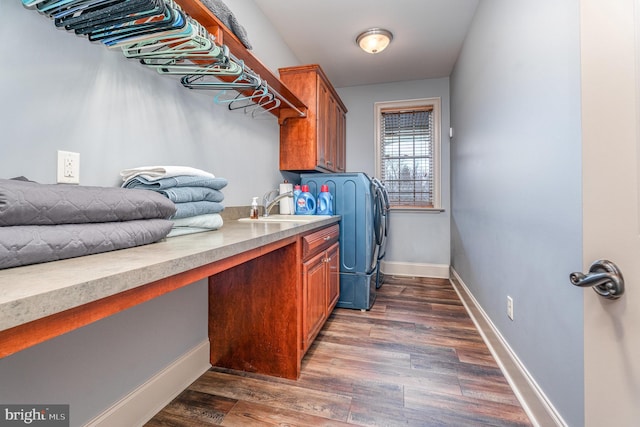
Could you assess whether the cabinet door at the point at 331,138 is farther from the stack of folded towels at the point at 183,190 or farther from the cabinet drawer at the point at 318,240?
the stack of folded towels at the point at 183,190

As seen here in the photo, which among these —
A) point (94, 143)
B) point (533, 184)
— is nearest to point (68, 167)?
point (94, 143)

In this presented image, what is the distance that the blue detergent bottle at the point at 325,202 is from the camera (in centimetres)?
263

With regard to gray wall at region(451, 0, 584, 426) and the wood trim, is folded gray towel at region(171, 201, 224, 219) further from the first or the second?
gray wall at region(451, 0, 584, 426)

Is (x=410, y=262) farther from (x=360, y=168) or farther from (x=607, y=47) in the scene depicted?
(x=607, y=47)

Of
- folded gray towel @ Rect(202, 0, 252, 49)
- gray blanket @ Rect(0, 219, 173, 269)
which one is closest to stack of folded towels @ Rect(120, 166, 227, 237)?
gray blanket @ Rect(0, 219, 173, 269)

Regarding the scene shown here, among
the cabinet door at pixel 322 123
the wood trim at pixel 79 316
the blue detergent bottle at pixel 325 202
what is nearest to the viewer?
the wood trim at pixel 79 316

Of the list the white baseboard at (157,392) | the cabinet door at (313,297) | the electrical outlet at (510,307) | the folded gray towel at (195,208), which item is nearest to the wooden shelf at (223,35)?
the folded gray towel at (195,208)

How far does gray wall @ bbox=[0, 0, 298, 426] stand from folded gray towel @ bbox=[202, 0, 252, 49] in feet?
1.28

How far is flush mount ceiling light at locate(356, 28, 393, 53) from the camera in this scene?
8.98ft

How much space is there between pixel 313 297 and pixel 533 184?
134 centimetres

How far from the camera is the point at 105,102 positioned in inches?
46.1

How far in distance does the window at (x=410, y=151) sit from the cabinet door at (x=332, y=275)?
1.77 meters

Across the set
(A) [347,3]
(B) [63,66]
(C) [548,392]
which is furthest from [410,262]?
(B) [63,66]

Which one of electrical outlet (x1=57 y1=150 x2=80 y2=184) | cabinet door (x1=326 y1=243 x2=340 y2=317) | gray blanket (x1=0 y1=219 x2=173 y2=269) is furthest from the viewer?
cabinet door (x1=326 y1=243 x2=340 y2=317)
